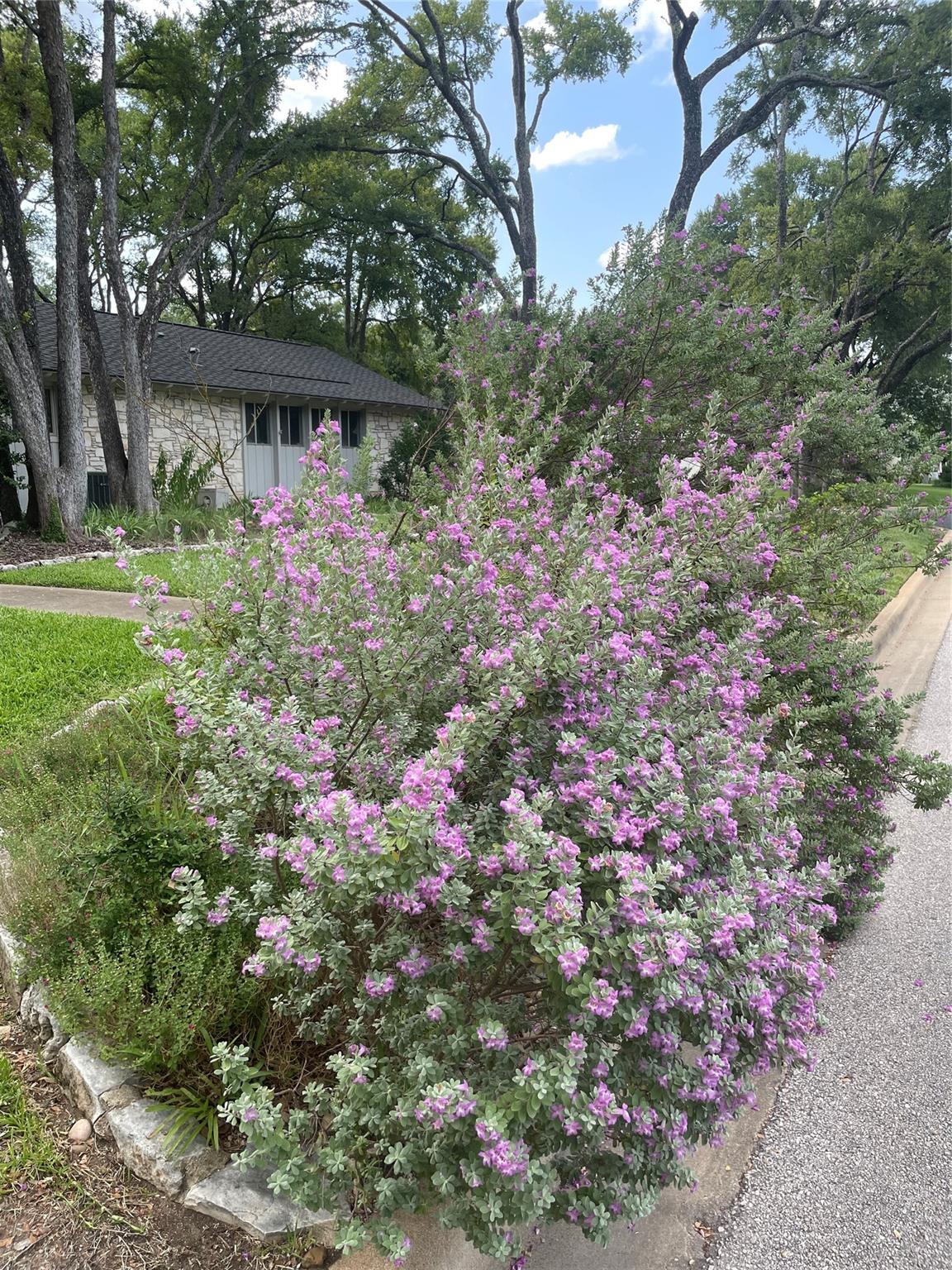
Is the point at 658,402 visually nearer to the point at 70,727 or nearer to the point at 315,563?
the point at 315,563

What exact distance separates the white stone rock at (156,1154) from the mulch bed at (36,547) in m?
9.23

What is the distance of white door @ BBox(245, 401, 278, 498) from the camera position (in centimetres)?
2002

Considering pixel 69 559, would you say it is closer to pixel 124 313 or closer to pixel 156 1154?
pixel 124 313

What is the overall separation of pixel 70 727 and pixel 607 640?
115 inches

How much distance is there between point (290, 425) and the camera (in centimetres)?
2167

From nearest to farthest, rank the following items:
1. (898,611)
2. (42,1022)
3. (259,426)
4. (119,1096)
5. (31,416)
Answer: (119,1096) → (42,1022) → (898,611) → (31,416) → (259,426)

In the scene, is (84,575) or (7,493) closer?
(84,575)

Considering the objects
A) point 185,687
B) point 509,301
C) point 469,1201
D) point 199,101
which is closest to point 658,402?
point 509,301

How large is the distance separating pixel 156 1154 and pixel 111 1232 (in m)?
0.17

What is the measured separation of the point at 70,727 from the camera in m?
3.81

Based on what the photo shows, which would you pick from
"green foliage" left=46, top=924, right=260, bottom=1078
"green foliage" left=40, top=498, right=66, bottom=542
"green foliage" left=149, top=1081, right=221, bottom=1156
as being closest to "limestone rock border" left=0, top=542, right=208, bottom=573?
"green foliage" left=40, top=498, right=66, bottom=542

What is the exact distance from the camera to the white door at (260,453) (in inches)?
788

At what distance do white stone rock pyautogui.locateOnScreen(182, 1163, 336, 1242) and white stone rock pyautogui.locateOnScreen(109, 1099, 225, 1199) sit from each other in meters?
0.05

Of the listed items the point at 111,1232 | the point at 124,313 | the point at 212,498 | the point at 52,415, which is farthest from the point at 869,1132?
the point at 52,415
